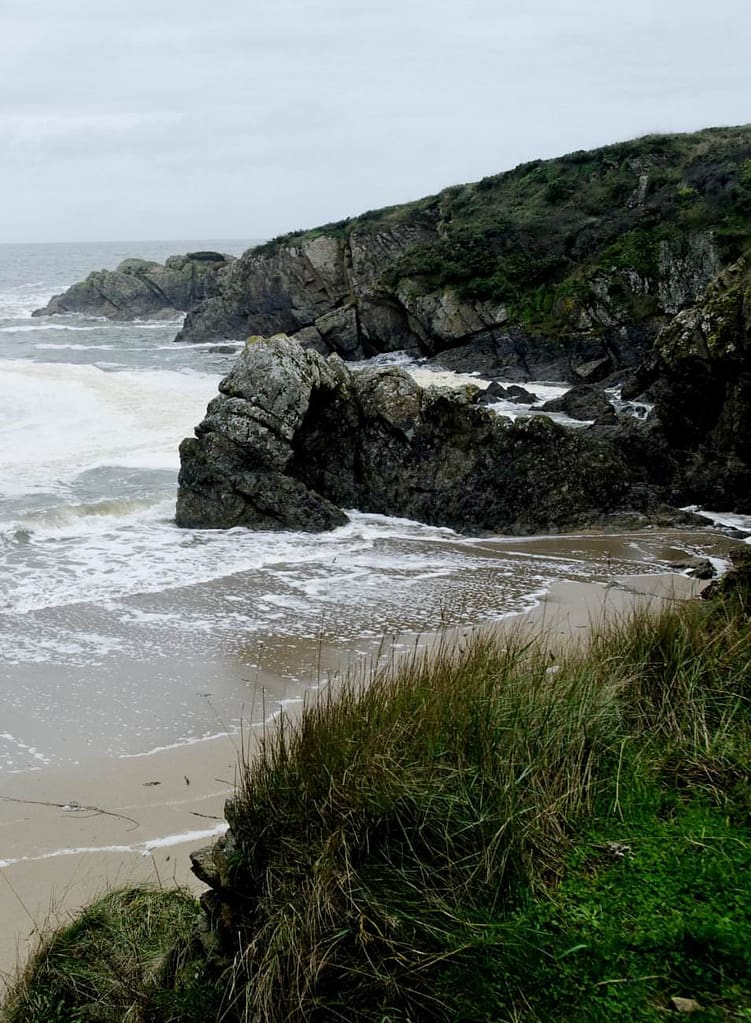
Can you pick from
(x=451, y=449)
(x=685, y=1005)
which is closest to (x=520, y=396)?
(x=451, y=449)

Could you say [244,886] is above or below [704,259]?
below

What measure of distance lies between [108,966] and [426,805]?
1428 millimetres

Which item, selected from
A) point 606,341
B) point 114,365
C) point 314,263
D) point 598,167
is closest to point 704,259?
point 606,341

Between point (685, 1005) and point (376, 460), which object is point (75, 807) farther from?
point (376, 460)

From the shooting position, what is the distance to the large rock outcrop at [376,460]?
13.2 meters

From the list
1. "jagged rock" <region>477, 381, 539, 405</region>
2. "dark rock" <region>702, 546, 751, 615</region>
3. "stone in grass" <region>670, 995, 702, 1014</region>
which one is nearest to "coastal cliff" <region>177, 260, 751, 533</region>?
"dark rock" <region>702, 546, 751, 615</region>

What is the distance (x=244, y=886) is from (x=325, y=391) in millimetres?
11175

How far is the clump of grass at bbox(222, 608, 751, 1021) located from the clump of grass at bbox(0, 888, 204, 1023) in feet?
1.42

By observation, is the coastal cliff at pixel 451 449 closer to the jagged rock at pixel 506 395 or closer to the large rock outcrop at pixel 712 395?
the large rock outcrop at pixel 712 395

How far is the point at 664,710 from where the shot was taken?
4.10 m

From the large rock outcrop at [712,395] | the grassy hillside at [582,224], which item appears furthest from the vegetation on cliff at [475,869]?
the grassy hillside at [582,224]

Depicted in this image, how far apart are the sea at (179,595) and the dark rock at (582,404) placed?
9230mm

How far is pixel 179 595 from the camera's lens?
10.2 m

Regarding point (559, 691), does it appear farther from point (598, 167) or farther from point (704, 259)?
point (598, 167)
